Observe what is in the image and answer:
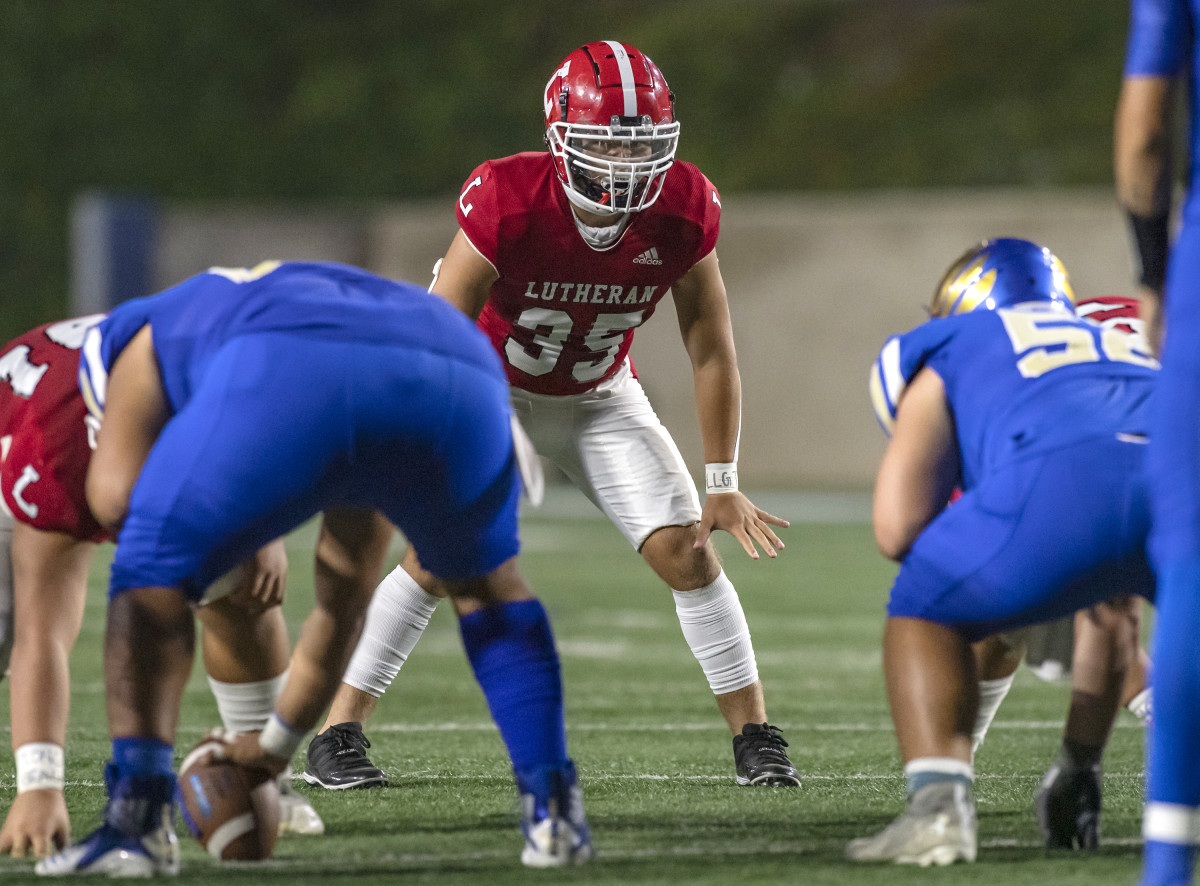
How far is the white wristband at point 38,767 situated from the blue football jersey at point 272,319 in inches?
25.3

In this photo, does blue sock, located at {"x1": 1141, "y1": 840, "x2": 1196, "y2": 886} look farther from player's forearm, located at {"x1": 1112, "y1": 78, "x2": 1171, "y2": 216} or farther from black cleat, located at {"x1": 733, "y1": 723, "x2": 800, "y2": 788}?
black cleat, located at {"x1": 733, "y1": 723, "x2": 800, "y2": 788}

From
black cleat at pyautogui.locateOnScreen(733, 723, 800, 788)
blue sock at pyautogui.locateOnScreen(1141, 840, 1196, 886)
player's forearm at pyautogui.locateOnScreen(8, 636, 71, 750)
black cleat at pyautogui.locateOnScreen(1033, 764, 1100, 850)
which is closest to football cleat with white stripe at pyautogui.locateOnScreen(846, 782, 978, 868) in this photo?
black cleat at pyautogui.locateOnScreen(1033, 764, 1100, 850)

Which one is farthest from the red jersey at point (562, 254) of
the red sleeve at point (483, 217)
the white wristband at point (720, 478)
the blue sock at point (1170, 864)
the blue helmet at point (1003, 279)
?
the blue sock at point (1170, 864)

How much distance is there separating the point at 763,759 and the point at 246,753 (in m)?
1.44

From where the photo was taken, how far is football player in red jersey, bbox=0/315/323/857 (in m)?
2.97

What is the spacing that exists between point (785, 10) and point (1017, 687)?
2549 centimetres

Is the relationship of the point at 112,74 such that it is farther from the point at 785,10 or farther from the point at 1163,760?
the point at 1163,760

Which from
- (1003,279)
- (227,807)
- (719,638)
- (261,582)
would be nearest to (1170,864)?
(1003,279)

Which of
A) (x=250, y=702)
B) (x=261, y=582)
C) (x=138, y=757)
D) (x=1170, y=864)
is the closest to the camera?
(x=1170, y=864)

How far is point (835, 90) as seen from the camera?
27859mm

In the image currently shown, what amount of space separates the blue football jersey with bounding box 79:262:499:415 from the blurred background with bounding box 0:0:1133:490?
15.6m

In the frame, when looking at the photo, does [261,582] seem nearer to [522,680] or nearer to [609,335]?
[522,680]

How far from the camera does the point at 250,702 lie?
129 inches

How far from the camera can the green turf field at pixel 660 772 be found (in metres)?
2.85
